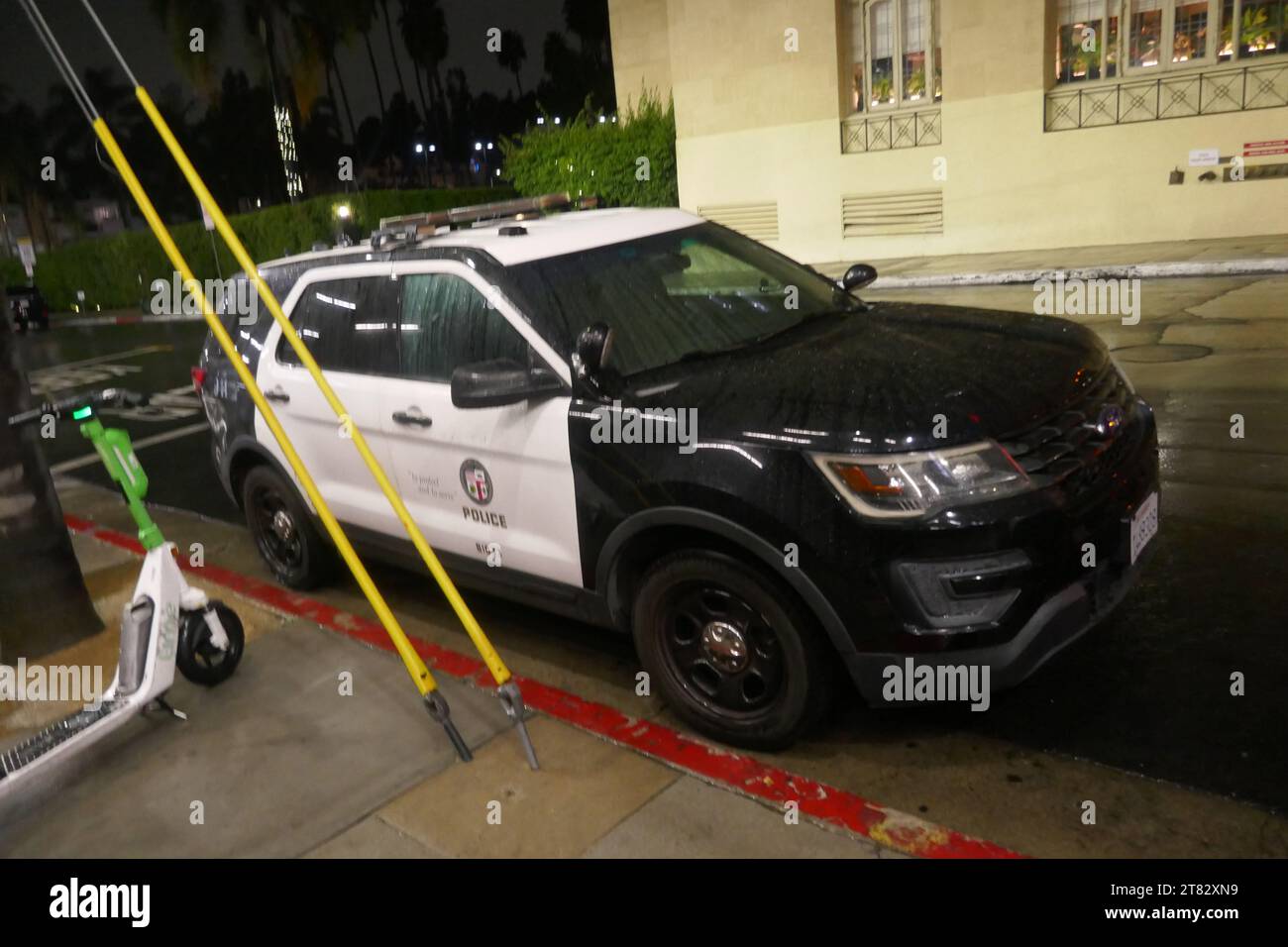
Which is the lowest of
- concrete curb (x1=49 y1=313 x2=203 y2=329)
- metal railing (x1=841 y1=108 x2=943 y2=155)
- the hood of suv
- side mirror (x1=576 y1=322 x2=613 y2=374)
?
concrete curb (x1=49 y1=313 x2=203 y2=329)

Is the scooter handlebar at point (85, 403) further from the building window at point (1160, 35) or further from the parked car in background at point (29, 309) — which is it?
the parked car in background at point (29, 309)

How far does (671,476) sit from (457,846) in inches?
54.1

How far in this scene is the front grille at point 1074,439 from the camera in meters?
3.24

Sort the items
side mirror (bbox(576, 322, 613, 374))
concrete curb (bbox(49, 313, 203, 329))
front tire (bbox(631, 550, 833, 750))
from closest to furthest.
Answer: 1. front tire (bbox(631, 550, 833, 750))
2. side mirror (bbox(576, 322, 613, 374))
3. concrete curb (bbox(49, 313, 203, 329))

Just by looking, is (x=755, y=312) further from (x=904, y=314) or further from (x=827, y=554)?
(x=827, y=554)

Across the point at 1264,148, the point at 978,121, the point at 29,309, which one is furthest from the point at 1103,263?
the point at 29,309

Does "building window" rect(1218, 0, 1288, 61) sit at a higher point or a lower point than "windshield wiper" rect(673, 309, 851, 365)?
higher

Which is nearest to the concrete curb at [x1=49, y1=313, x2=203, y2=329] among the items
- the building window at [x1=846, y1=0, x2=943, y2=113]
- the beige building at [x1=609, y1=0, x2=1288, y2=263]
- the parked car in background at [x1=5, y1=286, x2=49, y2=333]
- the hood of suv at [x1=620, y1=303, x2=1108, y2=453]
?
the parked car in background at [x1=5, y1=286, x2=49, y2=333]

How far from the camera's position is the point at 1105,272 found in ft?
44.8

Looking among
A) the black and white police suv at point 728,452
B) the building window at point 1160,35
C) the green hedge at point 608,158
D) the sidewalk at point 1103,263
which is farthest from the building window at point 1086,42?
the black and white police suv at point 728,452

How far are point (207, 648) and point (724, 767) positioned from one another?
7.87 ft

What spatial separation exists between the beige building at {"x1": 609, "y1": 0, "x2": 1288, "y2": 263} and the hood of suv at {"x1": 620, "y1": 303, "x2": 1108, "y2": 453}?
44.7ft

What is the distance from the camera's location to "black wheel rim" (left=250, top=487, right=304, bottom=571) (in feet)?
18.8

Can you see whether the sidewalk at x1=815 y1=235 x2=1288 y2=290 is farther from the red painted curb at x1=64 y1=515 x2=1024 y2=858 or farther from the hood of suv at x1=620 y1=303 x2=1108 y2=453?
the red painted curb at x1=64 y1=515 x2=1024 y2=858
